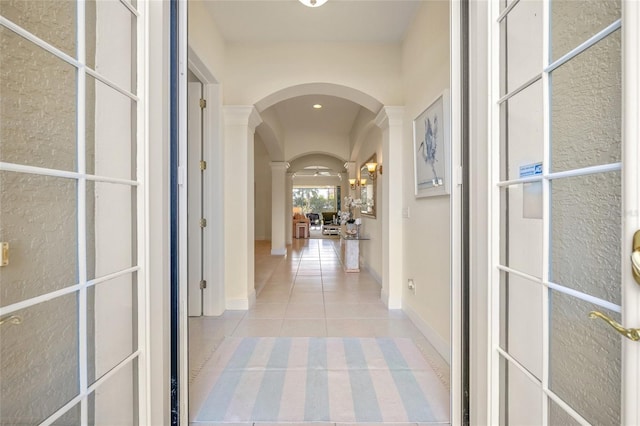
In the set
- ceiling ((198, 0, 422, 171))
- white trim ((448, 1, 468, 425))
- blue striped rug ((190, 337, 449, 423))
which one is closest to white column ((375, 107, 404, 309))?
ceiling ((198, 0, 422, 171))

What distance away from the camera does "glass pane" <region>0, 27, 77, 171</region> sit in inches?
33.2

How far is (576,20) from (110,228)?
1.67m

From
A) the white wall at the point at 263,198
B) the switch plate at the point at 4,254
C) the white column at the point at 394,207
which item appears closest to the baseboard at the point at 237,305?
the white column at the point at 394,207

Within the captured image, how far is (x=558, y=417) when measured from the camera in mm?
1032

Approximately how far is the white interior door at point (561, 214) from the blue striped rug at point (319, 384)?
74 cm

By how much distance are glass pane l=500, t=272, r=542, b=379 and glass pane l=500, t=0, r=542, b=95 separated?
0.74 meters

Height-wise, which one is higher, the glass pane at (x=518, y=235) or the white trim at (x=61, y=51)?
the white trim at (x=61, y=51)

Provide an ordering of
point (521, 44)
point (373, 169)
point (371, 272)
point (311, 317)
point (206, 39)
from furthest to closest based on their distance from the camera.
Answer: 1. point (371, 272)
2. point (373, 169)
3. point (311, 317)
4. point (206, 39)
5. point (521, 44)

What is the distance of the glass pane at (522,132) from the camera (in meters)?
1.13

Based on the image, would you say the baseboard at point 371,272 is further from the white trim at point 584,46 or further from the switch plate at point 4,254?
the switch plate at point 4,254

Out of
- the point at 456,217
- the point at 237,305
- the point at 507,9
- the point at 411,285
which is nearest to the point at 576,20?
the point at 507,9

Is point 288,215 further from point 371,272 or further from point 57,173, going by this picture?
point 57,173

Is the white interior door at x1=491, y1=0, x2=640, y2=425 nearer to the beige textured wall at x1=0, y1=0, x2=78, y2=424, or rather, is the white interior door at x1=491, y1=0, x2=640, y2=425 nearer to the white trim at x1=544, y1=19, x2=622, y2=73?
the white trim at x1=544, y1=19, x2=622, y2=73

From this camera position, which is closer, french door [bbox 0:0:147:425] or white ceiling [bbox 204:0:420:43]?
french door [bbox 0:0:147:425]
